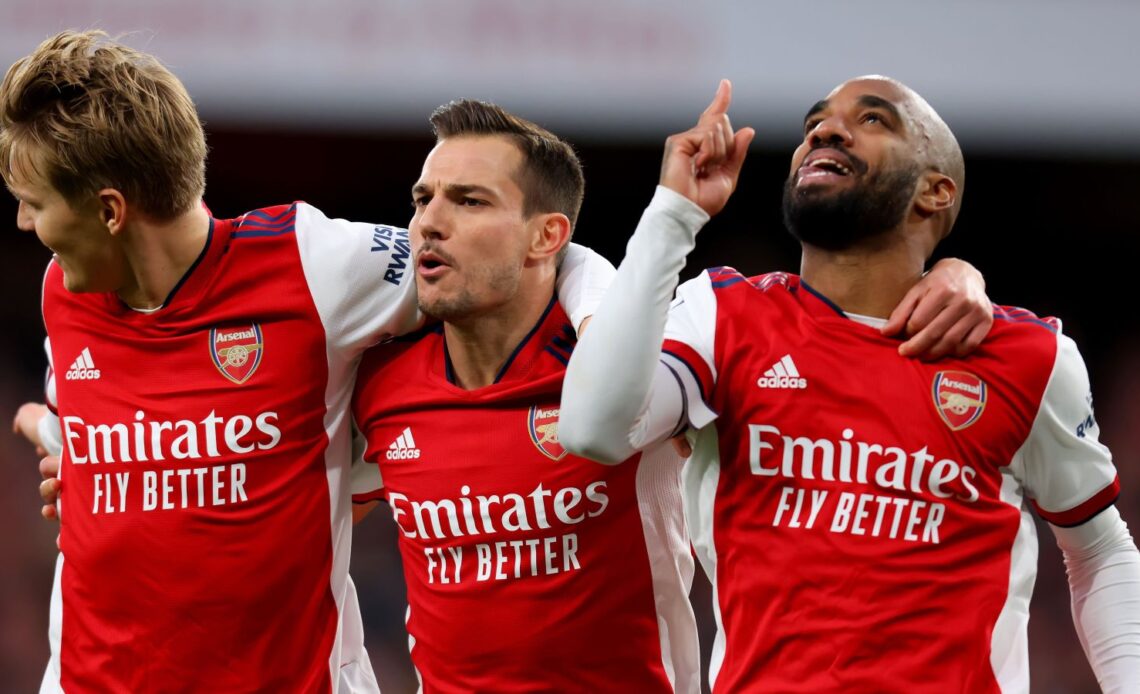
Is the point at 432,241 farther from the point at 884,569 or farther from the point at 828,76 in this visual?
the point at 828,76

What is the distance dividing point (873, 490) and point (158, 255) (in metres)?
1.70

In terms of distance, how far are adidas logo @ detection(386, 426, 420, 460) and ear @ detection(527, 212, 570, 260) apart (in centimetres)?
49

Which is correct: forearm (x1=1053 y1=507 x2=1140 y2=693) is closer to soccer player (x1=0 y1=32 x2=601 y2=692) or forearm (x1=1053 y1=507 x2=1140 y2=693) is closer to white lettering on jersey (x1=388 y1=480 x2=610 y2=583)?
white lettering on jersey (x1=388 y1=480 x2=610 y2=583)

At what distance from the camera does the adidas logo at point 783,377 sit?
2869mm

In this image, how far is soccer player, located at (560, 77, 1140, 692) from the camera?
8.87ft

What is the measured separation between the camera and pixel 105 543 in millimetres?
3248

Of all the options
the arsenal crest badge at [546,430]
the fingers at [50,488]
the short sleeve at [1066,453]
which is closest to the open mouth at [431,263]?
the arsenal crest badge at [546,430]

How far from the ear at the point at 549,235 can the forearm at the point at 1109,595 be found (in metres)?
1.26

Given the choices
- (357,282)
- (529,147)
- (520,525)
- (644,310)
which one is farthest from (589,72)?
(644,310)

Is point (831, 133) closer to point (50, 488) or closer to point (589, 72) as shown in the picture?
point (50, 488)

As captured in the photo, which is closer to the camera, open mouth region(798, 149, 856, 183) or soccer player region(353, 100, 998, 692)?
open mouth region(798, 149, 856, 183)

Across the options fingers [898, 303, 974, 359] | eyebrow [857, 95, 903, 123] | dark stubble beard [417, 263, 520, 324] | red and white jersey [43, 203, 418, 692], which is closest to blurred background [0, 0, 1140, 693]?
red and white jersey [43, 203, 418, 692]

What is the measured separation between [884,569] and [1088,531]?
1.80 feet

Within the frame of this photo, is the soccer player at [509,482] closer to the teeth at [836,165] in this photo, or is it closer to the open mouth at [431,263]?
the open mouth at [431,263]
